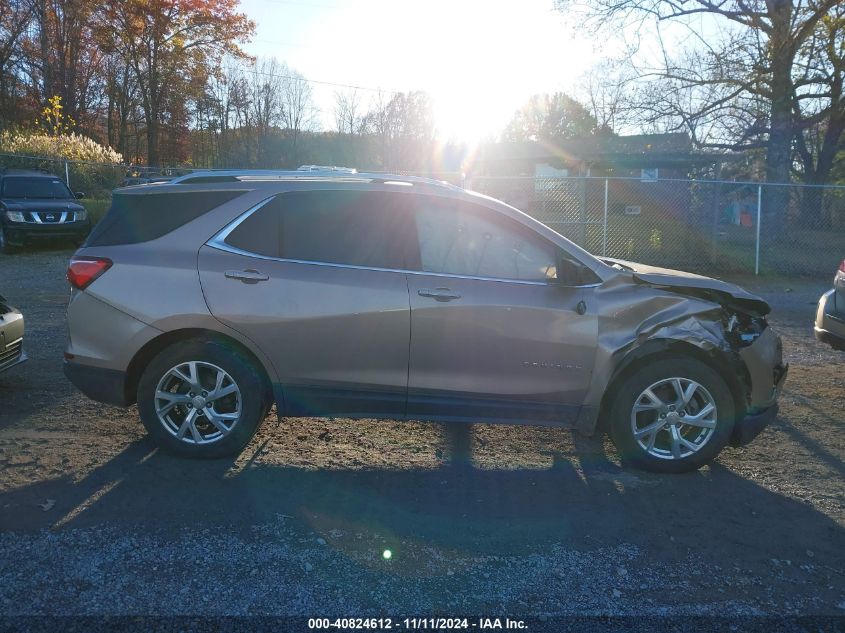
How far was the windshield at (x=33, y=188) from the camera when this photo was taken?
16922 mm

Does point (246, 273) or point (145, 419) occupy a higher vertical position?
point (246, 273)

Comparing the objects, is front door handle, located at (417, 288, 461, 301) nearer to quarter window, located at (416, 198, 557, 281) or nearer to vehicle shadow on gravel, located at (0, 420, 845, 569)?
quarter window, located at (416, 198, 557, 281)

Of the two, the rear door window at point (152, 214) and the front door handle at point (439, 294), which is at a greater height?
the rear door window at point (152, 214)

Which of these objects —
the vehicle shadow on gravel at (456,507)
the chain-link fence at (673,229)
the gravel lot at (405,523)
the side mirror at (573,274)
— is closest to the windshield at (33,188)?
the chain-link fence at (673,229)

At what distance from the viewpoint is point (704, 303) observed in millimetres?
4648

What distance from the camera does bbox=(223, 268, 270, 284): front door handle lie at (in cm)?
454

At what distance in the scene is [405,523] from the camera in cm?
390

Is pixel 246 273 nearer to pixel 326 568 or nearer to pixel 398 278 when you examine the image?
pixel 398 278

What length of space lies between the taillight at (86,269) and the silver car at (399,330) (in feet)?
0.04

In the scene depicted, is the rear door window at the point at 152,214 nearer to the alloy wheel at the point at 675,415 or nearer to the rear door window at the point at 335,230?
the rear door window at the point at 335,230

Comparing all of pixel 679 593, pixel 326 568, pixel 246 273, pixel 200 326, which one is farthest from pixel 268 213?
pixel 679 593

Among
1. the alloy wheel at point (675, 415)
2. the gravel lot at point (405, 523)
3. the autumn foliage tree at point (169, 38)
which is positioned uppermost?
the autumn foliage tree at point (169, 38)

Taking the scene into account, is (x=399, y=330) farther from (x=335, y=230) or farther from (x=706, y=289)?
(x=706, y=289)

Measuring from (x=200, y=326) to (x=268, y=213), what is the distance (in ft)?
2.86
